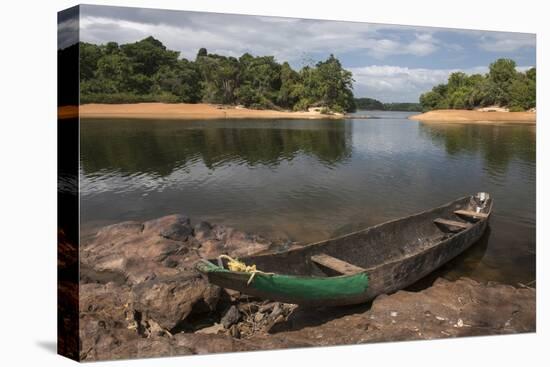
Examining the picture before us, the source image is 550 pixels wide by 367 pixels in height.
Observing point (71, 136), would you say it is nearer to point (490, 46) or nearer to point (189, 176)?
point (189, 176)

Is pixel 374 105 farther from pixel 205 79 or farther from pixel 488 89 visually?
pixel 205 79

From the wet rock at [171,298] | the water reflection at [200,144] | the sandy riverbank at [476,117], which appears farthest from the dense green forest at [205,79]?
the wet rock at [171,298]

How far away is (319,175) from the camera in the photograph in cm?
689

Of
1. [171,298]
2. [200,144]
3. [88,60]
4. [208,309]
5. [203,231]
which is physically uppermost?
[88,60]

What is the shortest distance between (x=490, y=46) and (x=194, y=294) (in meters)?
4.80

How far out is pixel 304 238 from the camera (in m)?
7.36

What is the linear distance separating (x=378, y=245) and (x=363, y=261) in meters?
0.36

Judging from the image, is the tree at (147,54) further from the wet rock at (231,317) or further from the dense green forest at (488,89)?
the dense green forest at (488,89)

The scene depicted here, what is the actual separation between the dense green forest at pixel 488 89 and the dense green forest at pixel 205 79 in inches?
46.5

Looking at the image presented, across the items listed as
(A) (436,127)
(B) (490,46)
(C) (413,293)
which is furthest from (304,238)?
(B) (490,46)

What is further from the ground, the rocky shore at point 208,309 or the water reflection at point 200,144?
the water reflection at point 200,144

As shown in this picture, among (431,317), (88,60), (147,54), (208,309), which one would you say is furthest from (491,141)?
(88,60)

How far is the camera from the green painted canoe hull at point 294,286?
17.4 ft

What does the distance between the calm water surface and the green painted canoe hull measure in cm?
113
